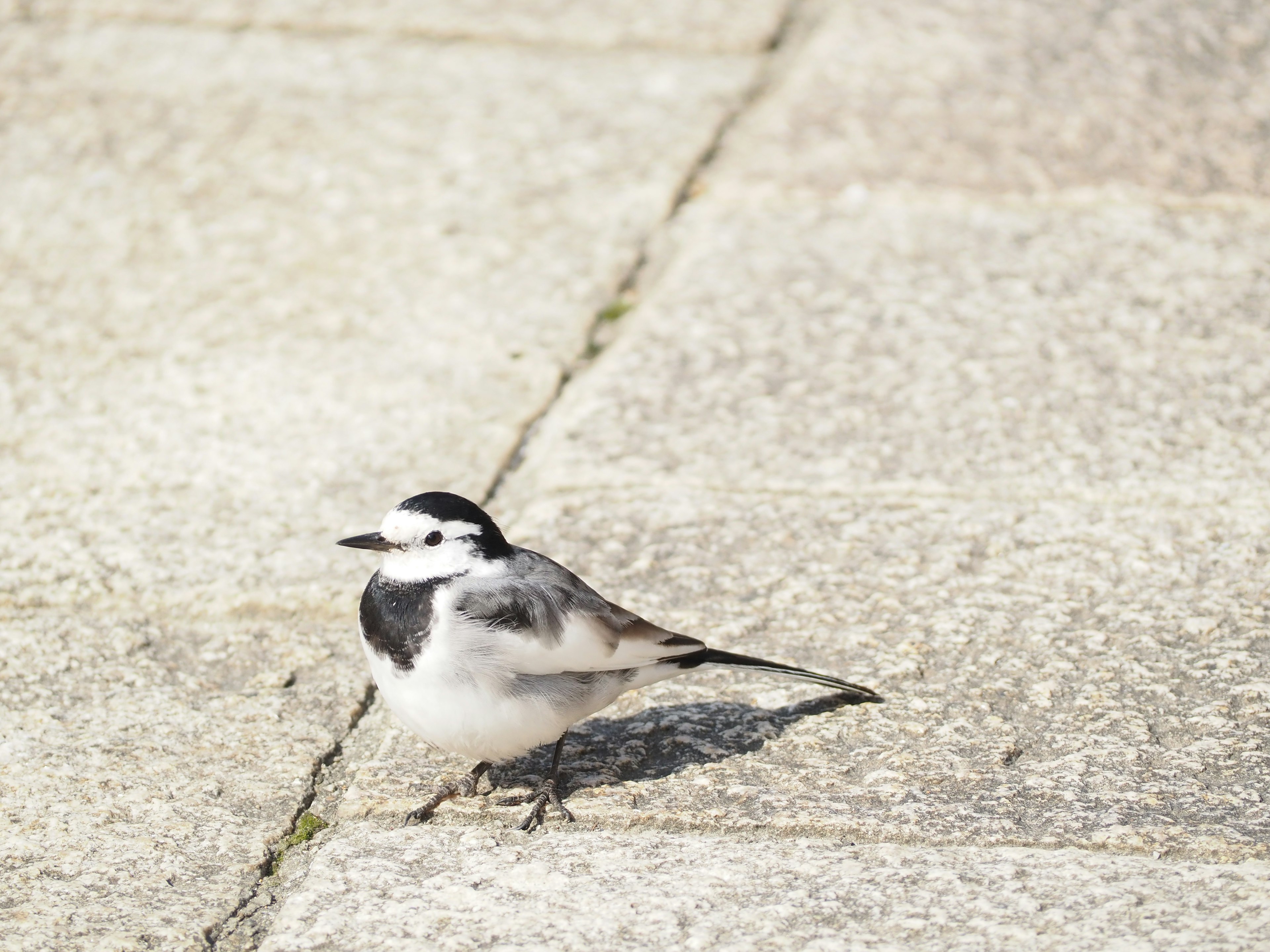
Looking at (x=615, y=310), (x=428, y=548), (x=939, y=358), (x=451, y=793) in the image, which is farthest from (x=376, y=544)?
(x=939, y=358)

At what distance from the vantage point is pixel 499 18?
6445 mm

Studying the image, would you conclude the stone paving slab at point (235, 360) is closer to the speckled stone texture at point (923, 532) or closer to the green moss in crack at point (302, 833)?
the green moss in crack at point (302, 833)

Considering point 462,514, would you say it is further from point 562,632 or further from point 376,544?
point 562,632

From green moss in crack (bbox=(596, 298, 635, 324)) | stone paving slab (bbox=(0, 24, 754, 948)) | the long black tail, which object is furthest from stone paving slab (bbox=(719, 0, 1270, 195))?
the long black tail

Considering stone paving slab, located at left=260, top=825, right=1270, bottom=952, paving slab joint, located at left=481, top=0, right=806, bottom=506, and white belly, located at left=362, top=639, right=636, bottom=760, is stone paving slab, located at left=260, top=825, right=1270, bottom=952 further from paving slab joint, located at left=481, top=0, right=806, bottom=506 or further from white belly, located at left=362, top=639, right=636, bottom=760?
paving slab joint, located at left=481, top=0, right=806, bottom=506

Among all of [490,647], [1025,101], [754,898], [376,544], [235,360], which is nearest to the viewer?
[754,898]

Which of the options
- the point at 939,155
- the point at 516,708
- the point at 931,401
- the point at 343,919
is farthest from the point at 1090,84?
the point at 343,919

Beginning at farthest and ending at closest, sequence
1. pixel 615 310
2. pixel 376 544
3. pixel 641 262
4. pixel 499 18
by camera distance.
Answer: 1. pixel 499 18
2. pixel 641 262
3. pixel 615 310
4. pixel 376 544

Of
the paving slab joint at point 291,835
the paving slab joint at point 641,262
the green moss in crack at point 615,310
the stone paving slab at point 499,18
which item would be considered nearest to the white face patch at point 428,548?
the paving slab joint at point 291,835

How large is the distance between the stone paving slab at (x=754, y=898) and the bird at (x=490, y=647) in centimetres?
20

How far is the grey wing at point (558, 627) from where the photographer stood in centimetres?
280

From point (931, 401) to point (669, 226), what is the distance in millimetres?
1368

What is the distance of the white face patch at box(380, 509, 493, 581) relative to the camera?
2910mm

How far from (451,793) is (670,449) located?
1413 millimetres
